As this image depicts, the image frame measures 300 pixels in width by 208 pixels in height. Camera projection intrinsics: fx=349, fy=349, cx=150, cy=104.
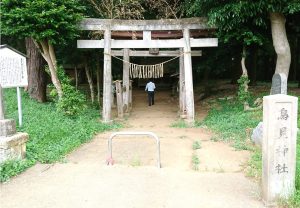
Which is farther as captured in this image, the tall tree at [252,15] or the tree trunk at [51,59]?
the tree trunk at [51,59]

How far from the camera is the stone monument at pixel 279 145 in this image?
507 cm

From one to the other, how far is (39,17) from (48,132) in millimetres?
4255

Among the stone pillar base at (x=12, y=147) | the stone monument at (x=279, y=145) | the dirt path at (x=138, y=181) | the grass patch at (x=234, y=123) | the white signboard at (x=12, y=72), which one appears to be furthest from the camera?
the grass patch at (x=234, y=123)

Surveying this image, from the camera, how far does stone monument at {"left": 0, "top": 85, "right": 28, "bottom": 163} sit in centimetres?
666

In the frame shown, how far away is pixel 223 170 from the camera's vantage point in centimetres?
688

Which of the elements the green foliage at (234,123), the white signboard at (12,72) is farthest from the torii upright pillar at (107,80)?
the white signboard at (12,72)

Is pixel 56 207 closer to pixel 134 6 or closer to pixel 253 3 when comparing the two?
pixel 253 3

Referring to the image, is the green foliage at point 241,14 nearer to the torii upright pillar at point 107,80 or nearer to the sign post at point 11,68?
the torii upright pillar at point 107,80

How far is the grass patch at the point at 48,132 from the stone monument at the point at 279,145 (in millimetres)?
4456

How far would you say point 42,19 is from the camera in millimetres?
11352

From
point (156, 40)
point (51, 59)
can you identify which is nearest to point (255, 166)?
point (156, 40)

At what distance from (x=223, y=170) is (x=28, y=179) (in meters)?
3.69

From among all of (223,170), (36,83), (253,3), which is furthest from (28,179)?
(36,83)

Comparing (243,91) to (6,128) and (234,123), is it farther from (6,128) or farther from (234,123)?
(6,128)
